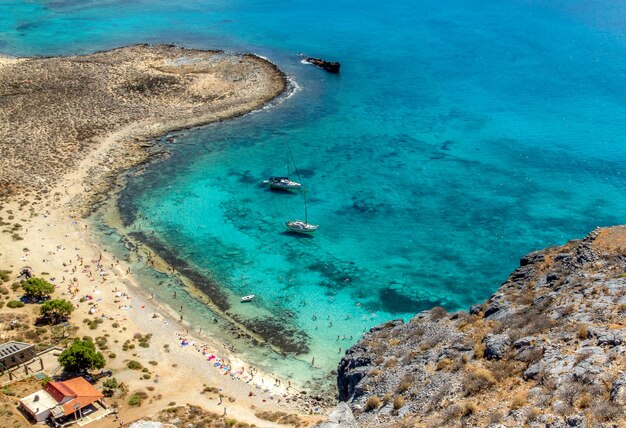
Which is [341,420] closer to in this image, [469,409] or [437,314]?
[469,409]

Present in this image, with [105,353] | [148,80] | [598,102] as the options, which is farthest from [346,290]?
[598,102]

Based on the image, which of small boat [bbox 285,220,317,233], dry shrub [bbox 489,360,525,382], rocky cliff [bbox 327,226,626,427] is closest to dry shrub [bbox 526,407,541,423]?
rocky cliff [bbox 327,226,626,427]

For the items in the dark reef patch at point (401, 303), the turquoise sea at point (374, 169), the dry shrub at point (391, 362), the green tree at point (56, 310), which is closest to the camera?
the dry shrub at point (391, 362)

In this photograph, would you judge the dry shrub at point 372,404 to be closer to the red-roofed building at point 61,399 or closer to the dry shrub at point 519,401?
the dry shrub at point 519,401

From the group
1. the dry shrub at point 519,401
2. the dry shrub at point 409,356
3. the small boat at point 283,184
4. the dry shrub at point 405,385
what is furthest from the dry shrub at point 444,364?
the small boat at point 283,184

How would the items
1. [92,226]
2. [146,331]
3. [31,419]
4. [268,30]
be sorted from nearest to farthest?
[31,419], [146,331], [92,226], [268,30]

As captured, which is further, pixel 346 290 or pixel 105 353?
pixel 346 290

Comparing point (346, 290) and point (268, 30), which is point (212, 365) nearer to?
point (346, 290)

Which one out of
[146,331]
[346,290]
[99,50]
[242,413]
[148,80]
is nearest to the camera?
[242,413]
